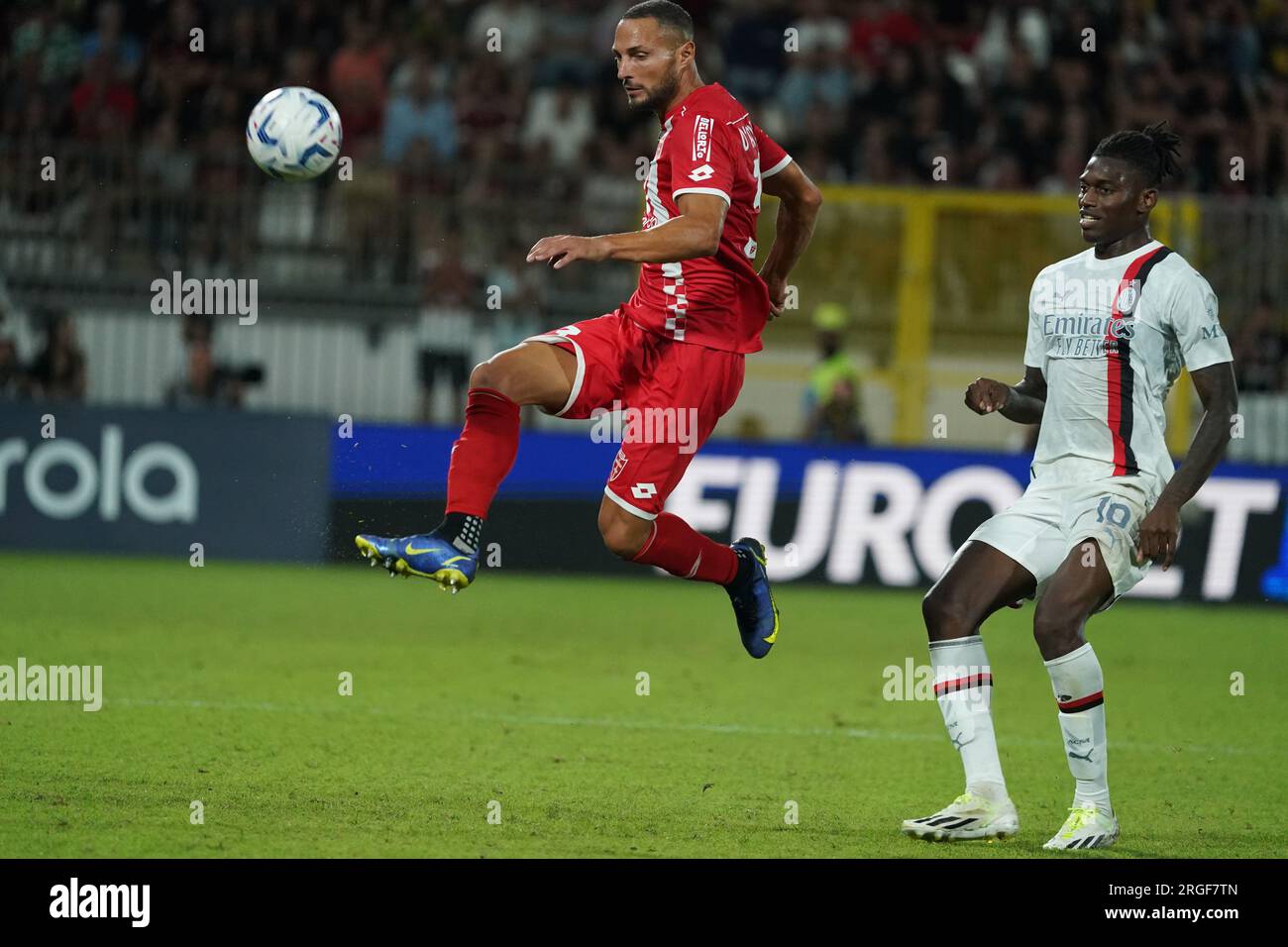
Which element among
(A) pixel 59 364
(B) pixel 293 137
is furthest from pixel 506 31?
(B) pixel 293 137

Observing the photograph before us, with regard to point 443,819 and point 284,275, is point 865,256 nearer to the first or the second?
point 284,275

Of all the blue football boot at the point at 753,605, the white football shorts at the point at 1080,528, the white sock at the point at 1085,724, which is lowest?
the white sock at the point at 1085,724

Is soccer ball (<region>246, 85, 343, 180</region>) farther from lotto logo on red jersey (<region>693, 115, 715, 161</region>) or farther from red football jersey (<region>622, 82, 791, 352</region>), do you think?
lotto logo on red jersey (<region>693, 115, 715, 161</region>)

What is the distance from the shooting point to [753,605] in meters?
7.96

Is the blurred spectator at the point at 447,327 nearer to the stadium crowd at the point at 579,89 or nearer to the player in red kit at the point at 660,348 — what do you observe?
the stadium crowd at the point at 579,89

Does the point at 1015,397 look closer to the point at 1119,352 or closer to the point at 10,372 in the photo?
the point at 1119,352

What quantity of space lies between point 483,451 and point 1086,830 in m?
2.64

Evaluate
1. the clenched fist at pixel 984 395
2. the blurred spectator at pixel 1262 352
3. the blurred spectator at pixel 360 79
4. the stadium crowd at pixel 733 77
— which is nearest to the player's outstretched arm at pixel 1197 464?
the clenched fist at pixel 984 395

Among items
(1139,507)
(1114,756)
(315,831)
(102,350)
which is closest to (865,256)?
(102,350)

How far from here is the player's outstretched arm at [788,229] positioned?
7.73 meters

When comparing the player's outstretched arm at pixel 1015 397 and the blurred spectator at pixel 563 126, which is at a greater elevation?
the blurred spectator at pixel 563 126

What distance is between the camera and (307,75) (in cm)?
1883

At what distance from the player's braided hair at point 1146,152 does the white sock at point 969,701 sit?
5.79 ft

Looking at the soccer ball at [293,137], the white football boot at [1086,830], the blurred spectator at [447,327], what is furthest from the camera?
the blurred spectator at [447,327]
